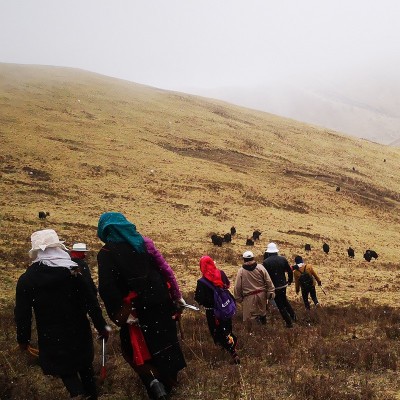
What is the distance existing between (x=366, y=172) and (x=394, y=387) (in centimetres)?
5168

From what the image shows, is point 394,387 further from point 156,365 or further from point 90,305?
point 90,305

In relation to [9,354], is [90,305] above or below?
above

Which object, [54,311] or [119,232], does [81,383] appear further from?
[119,232]

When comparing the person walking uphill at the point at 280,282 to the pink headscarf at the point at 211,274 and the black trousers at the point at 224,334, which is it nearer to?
the black trousers at the point at 224,334

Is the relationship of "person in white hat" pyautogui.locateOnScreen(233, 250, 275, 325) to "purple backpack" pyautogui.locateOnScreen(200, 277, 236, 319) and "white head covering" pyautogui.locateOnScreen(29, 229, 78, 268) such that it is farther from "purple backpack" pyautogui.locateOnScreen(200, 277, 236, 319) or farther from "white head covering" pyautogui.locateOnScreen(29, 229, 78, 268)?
"white head covering" pyautogui.locateOnScreen(29, 229, 78, 268)

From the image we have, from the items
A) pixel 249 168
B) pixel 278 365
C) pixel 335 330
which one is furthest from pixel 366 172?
pixel 278 365

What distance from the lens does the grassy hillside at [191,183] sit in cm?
2114

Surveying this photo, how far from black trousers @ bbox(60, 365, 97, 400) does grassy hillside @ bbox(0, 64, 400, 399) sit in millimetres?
4256

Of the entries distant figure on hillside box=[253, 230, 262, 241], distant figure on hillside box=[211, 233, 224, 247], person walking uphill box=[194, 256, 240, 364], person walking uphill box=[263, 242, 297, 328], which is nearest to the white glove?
person walking uphill box=[194, 256, 240, 364]

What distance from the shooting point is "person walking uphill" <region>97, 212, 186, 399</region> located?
4605 millimetres

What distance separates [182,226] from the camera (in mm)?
26922

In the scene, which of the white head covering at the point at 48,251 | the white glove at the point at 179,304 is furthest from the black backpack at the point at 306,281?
the white head covering at the point at 48,251

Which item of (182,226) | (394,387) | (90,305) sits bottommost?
(182,226)

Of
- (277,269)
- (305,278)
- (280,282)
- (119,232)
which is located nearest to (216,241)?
(305,278)
